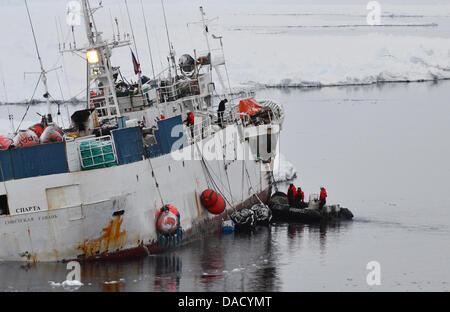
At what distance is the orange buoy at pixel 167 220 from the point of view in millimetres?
24547

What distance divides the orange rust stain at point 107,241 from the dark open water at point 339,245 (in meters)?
0.47

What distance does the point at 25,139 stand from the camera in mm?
23922

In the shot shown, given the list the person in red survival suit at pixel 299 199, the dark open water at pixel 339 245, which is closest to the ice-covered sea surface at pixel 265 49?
the dark open water at pixel 339 245

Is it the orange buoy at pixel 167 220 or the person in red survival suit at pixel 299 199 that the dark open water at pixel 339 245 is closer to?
the orange buoy at pixel 167 220

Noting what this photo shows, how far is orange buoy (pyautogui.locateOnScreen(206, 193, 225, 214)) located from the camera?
27.4 m

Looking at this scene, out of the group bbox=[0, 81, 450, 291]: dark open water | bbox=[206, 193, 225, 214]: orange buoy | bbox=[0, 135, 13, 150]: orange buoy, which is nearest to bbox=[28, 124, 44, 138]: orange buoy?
bbox=[0, 135, 13, 150]: orange buoy

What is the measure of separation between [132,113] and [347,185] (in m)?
14.0

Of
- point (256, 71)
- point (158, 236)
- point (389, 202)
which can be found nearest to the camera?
point (158, 236)

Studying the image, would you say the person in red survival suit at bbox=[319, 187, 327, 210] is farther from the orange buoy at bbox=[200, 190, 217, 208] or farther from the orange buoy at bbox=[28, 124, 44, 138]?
the orange buoy at bbox=[28, 124, 44, 138]

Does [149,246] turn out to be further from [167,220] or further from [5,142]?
[5,142]

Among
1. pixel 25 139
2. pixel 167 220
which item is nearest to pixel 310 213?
pixel 167 220

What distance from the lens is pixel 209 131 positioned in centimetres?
2897
